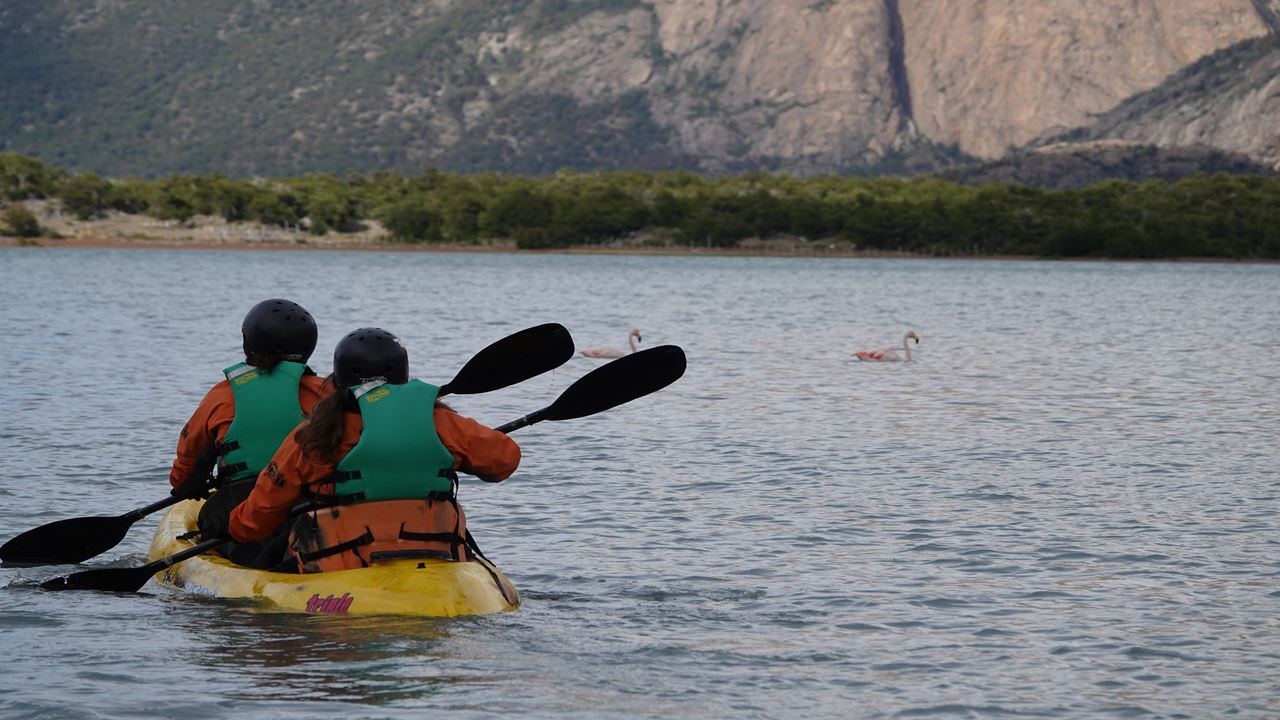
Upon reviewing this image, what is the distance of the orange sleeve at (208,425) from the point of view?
1191 centimetres

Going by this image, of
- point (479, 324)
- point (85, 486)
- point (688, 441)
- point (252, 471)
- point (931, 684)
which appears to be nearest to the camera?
point (931, 684)

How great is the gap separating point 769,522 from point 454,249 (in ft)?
406

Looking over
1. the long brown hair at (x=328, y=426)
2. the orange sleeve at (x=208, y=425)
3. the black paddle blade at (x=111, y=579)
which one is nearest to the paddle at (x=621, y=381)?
the orange sleeve at (x=208, y=425)

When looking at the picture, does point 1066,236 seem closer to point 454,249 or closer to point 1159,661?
point 454,249

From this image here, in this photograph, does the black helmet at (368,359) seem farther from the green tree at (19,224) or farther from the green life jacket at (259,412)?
the green tree at (19,224)

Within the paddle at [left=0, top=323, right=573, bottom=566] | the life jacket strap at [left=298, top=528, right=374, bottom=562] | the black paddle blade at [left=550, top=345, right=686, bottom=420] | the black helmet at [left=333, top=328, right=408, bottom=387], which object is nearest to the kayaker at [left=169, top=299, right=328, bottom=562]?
the paddle at [left=0, top=323, right=573, bottom=566]

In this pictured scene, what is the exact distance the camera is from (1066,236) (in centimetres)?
13112

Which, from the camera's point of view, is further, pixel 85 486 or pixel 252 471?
pixel 85 486

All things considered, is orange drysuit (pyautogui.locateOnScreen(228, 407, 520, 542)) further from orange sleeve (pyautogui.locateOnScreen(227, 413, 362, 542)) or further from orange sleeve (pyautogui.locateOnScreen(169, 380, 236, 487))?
orange sleeve (pyautogui.locateOnScreen(169, 380, 236, 487))

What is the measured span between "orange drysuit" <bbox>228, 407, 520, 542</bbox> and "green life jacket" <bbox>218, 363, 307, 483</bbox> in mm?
947

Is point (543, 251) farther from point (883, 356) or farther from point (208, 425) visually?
point (208, 425)

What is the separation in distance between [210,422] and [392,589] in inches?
74.7

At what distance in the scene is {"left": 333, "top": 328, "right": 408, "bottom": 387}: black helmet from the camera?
10562mm

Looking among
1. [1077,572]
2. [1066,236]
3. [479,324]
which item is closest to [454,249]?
[1066,236]
